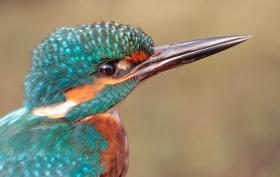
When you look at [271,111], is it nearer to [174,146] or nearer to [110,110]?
[174,146]

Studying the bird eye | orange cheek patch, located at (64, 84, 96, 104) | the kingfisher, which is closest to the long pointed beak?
the kingfisher

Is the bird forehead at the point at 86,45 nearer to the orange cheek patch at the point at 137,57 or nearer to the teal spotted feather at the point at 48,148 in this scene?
the orange cheek patch at the point at 137,57

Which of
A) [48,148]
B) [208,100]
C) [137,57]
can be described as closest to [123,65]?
[137,57]

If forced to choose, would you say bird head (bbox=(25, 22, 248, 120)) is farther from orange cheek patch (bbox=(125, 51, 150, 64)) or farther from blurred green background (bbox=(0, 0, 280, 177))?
blurred green background (bbox=(0, 0, 280, 177))

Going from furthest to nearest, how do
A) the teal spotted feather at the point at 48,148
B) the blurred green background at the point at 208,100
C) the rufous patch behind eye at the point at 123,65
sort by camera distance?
the blurred green background at the point at 208,100, the rufous patch behind eye at the point at 123,65, the teal spotted feather at the point at 48,148

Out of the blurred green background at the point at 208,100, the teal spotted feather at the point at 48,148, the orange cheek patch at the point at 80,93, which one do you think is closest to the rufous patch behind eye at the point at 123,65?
the orange cheek patch at the point at 80,93

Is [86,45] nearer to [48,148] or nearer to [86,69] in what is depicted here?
[86,69]
